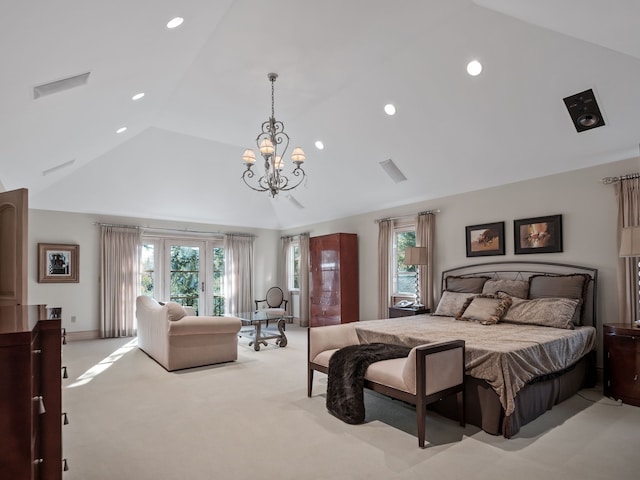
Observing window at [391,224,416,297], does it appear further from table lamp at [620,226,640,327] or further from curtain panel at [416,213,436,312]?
table lamp at [620,226,640,327]

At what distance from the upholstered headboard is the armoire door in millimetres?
5208

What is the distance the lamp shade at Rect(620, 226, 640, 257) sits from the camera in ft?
12.2

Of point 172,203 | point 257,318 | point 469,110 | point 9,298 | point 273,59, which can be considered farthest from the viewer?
point 172,203

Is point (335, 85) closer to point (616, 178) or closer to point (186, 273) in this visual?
point (616, 178)

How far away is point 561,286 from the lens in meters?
4.54

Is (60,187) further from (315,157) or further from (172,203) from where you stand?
(315,157)

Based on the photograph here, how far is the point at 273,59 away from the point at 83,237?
564 cm

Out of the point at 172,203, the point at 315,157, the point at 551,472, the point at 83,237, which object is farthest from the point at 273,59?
the point at 83,237

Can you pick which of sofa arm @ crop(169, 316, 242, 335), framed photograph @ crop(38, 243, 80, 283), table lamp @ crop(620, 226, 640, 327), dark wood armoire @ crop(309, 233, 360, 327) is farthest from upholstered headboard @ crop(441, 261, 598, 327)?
framed photograph @ crop(38, 243, 80, 283)

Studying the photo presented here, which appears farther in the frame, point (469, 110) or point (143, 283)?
point (143, 283)

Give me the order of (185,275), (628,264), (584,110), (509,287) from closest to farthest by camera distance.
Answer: (584,110)
(628,264)
(509,287)
(185,275)

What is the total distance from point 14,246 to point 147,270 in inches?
214

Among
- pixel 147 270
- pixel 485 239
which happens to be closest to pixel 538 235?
pixel 485 239

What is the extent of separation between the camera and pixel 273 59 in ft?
14.0
